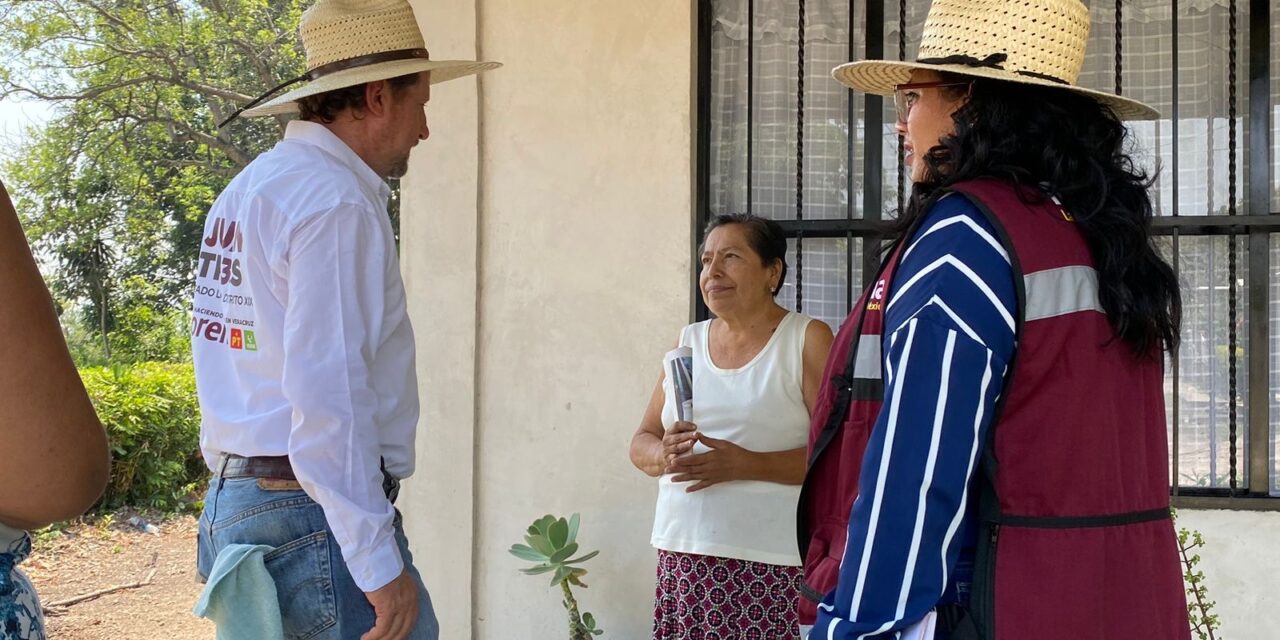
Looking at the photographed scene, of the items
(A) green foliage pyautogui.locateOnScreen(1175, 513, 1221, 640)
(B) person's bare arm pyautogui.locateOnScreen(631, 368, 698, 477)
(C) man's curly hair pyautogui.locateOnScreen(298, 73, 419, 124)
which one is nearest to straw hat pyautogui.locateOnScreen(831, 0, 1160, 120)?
(C) man's curly hair pyautogui.locateOnScreen(298, 73, 419, 124)

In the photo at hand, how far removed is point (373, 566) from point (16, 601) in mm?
651

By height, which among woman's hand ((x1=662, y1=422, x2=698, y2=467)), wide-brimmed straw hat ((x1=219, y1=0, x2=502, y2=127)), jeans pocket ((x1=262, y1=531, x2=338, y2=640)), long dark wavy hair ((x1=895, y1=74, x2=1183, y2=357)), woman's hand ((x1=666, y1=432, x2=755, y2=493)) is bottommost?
jeans pocket ((x1=262, y1=531, x2=338, y2=640))

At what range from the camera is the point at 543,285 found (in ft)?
13.1

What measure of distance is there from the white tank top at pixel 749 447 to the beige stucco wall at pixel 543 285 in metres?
0.75

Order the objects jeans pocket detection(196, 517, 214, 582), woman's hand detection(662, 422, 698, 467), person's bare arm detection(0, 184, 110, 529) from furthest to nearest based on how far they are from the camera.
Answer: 1. woman's hand detection(662, 422, 698, 467)
2. jeans pocket detection(196, 517, 214, 582)
3. person's bare arm detection(0, 184, 110, 529)

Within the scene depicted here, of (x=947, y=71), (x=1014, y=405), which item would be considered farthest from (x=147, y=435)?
(x=1014, y=405)

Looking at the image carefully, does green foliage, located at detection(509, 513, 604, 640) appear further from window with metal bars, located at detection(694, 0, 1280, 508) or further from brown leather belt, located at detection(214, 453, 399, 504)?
brown leather belt, located at detection(214, 453, 399, 504)

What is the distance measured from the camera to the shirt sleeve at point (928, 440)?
1405mm

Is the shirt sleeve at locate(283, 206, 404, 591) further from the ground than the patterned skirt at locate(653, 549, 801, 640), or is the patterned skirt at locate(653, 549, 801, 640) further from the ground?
the shirt sleeve at locate(283, 206, 404, 591)

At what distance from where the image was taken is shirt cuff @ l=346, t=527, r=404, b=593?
77.6 inches

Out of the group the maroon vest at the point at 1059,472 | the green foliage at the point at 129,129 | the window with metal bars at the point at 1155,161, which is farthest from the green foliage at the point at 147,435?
the maroon vest at the point at 1059,472

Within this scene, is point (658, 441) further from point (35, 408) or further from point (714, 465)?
point (35, 408)

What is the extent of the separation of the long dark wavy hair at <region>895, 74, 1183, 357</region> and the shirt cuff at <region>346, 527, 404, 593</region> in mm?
1052

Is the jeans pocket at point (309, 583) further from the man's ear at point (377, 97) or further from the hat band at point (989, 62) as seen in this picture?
the hat band at point (989, 62)
